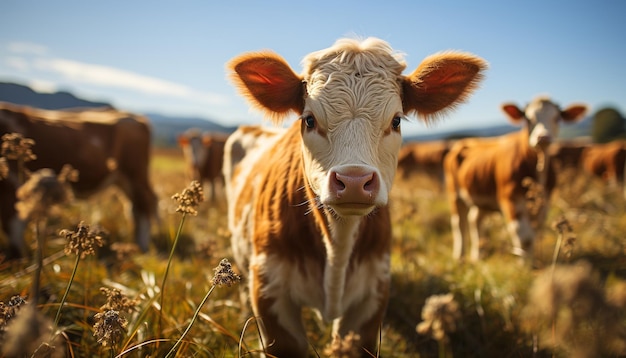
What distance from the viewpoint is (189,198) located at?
80.2 inches

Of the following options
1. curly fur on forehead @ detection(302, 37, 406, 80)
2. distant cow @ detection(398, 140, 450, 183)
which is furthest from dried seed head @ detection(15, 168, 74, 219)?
distant cow @ detection(398, 140, 450, 183)

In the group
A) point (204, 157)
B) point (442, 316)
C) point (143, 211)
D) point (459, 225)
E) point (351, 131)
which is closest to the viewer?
point (442, 316)

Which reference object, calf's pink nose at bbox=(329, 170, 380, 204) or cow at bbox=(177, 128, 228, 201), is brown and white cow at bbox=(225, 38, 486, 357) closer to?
calf's pink nose at bbox=(329, 170, 380, 204)

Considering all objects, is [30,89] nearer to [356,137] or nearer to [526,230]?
[356,137]

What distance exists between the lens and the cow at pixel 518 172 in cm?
582

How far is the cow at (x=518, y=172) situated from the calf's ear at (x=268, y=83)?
13.0 feet

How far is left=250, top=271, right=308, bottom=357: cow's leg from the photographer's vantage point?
2555mm

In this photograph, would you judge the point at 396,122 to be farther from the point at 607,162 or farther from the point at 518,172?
the point at 607,162

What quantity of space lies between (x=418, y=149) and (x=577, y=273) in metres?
21.1

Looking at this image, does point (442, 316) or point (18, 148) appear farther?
point (18, 148)

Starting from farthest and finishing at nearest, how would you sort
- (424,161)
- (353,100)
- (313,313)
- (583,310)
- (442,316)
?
(424,161), (313,313), (353,100), (442,316), (583,310)

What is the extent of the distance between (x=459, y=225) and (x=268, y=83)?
5900 millimetres

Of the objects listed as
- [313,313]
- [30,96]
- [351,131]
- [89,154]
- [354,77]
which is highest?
[354,77]

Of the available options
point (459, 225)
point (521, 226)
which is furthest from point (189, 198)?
point (459, 225)
